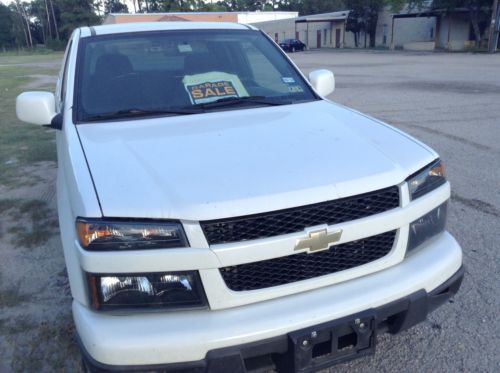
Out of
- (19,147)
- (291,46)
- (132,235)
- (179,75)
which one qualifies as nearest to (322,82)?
(179,75)

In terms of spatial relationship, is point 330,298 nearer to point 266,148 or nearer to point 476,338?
point 266,148

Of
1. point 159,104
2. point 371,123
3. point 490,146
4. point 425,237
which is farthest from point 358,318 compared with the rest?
point 490,146

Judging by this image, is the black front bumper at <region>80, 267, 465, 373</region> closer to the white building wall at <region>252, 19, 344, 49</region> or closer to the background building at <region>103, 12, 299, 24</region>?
the background building at <region>103, 12, 299, 24</region>

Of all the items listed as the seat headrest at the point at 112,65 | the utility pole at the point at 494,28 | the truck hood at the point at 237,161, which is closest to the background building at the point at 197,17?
the utility pole at the point at 494,28

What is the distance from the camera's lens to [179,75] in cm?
342

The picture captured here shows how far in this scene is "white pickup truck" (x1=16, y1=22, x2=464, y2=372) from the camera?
1931mm

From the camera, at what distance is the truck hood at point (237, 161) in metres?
2.00

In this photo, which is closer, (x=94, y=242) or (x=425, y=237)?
(x=94, y=242)

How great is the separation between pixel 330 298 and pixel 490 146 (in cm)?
571

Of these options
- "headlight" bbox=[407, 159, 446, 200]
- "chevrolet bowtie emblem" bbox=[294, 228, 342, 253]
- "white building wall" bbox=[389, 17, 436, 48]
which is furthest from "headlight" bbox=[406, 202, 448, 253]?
"white building wall" bbox=[389, 17, 436, 48]

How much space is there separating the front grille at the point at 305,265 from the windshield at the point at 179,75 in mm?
1397

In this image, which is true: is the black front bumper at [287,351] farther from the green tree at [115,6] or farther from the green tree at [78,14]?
the green tree at [115,6]

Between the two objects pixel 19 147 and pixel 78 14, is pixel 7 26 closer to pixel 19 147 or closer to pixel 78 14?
pixel 78 14

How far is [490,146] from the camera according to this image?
684 centimetres
